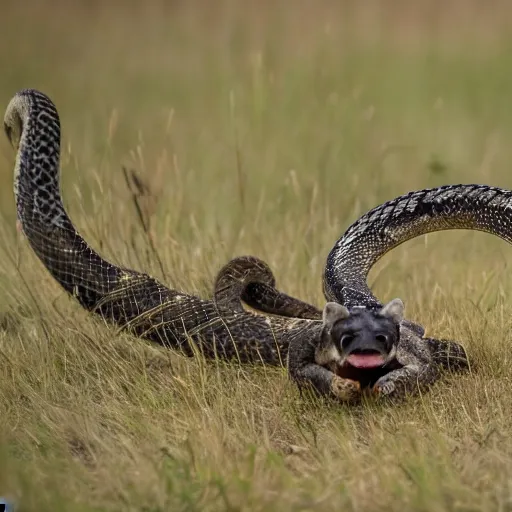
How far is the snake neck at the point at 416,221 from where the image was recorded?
25.6 feet

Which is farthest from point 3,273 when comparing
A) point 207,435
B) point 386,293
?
point 207,435

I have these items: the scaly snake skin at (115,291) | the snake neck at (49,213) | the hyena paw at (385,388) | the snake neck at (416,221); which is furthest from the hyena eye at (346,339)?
the snake neck at (49,213)

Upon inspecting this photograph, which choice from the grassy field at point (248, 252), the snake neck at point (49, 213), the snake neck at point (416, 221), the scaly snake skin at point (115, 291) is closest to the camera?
the grassy field at point (248, 252)

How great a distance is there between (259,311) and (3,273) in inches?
76.0

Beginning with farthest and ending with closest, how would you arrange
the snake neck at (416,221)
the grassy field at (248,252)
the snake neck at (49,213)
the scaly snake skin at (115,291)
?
1. the snake neck at (416,221)
2. the snake neck at (49,213)
3. the scaly snake skin at (115,291)
4. the grassy field at (248,252)

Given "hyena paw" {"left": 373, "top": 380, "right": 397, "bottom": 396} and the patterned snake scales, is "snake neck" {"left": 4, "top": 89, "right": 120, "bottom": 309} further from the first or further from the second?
"hyena paw" {"left": 373, "top": 380, "right": 397, "bottom": 396}

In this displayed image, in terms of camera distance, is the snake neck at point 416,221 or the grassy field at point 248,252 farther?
the snake neck at point 416,221

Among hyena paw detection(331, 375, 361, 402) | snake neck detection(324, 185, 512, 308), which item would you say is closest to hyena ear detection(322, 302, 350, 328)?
hyena paw detection(331, 375, 361, 402)

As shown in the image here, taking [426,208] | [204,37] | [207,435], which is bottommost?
[207,435]

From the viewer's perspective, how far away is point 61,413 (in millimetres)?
6109

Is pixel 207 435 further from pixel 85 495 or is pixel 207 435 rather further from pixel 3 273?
pixel 3 273

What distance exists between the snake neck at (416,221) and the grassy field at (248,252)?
0.51 metres

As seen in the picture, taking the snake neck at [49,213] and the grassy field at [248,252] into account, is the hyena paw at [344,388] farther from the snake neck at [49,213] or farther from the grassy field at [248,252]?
the snake neck at [49,213]

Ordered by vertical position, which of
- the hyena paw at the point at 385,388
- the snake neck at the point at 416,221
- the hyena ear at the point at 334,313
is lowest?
the hyena paw at the point at 385,388
